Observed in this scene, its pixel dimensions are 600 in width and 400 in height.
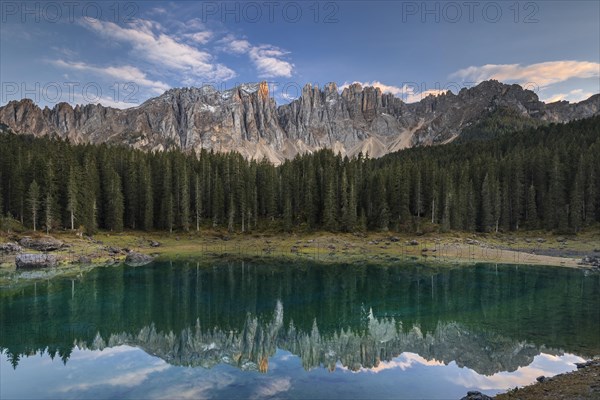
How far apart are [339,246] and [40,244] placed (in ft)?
181

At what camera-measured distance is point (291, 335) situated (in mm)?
31922

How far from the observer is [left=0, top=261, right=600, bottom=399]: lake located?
22.5 meters

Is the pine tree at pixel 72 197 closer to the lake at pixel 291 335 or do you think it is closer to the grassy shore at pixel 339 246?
the grassy shore at pixel 339 246

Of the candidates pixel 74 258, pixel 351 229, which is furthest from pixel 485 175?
pixel 74 258

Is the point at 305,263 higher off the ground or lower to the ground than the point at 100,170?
lower

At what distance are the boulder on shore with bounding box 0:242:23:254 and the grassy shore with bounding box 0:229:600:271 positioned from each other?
3668mm

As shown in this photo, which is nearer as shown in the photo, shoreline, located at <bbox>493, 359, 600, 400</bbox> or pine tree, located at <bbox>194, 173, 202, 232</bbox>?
shoreline, located at <bbox>493, 359, 600, 400</bbox>

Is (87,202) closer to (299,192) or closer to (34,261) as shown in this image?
(34,261)

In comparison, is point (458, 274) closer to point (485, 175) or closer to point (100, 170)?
point (485, 175)

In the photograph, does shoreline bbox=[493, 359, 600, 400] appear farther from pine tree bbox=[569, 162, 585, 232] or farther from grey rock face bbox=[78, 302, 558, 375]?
pine tree bbox=[569, 162, 585, 232]

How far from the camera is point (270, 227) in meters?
105

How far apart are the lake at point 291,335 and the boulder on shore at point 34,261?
9712 millimetres

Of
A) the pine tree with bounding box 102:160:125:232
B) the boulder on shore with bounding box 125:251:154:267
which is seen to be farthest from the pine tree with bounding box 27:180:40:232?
the boulder on shore with bounding box 125:251:154:267

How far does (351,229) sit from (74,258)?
59.2 m
